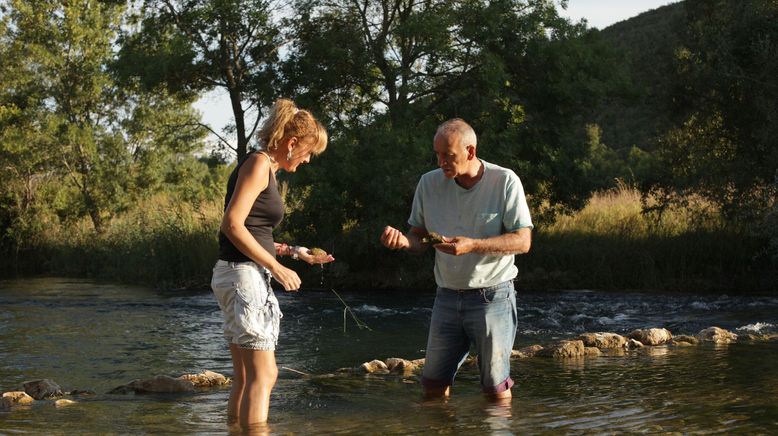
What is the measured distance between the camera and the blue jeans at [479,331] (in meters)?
6.29

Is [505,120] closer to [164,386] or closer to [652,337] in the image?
[652,337]

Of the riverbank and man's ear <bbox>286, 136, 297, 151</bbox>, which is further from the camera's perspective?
the riverbank

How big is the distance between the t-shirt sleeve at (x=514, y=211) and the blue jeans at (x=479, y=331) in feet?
1.35

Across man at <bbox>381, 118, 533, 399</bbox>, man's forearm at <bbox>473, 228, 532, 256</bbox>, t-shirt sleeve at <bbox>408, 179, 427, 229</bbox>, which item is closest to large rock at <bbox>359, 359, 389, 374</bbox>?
man at <bbox>381, 118, 533, 399</bbox>

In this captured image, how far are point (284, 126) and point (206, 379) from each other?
14.1 ft

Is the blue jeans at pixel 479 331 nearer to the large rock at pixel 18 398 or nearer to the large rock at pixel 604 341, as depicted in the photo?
the large rock at pixel 18 398

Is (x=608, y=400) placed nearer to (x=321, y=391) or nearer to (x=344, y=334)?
(x=321, y=391)

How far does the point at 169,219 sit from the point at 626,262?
11823 mm

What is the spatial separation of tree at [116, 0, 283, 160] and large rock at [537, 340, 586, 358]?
14.5 m

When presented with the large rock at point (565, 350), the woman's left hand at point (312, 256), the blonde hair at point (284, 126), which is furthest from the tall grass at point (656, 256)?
the blonde hair at point (284, 126)

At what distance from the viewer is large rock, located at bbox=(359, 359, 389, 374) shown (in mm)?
10219

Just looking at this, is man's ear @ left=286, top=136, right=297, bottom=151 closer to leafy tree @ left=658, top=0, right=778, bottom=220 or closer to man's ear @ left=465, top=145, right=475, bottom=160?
man's ear @ left=465, top=145, right=475, bottom=160

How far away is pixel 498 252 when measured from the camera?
6.00 m

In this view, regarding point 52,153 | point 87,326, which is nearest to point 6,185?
point 52,153
